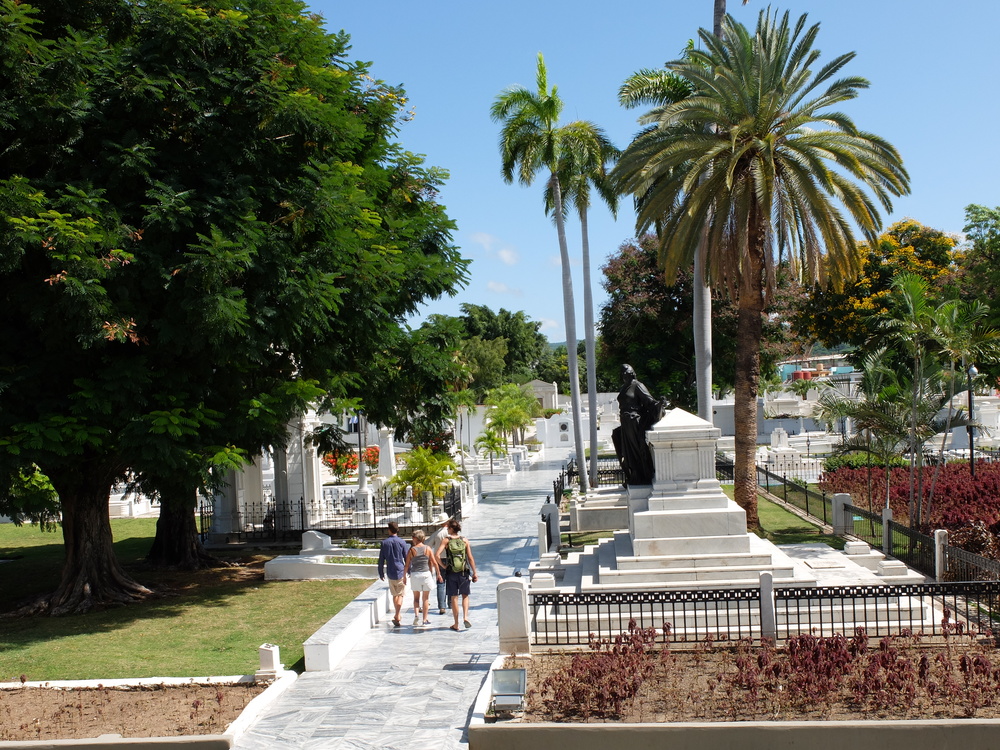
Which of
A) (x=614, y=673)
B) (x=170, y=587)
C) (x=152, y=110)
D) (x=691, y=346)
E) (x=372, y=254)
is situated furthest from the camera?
(x=691, y=346)

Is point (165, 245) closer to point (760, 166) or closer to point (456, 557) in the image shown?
point (456, 557)

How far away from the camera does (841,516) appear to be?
1906 centimetres

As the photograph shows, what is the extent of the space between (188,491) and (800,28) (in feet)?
48.1

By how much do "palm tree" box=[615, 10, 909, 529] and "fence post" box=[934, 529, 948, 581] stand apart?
5929 millimetres

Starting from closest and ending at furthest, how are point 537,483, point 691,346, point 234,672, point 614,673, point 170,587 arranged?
point 614,673 → point 234,672 → point 170,587 → point 537,483 → point 691,346

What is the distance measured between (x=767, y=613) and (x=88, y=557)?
37.8ft

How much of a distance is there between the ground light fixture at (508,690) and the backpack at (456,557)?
11.9 feet

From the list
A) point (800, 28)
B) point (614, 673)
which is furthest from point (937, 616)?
point (800, 28)

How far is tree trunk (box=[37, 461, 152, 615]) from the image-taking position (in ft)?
49.9

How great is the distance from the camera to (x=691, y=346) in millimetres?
38812

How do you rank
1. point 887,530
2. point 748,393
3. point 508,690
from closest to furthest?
point 508,690 → point 887,530 → point 748,393

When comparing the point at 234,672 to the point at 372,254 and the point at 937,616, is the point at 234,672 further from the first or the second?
the point at 937,616

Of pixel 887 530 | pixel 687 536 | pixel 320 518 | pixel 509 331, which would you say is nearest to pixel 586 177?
pixel 320 518

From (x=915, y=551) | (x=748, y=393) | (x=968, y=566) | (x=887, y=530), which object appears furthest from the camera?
(x=748, y=393)
